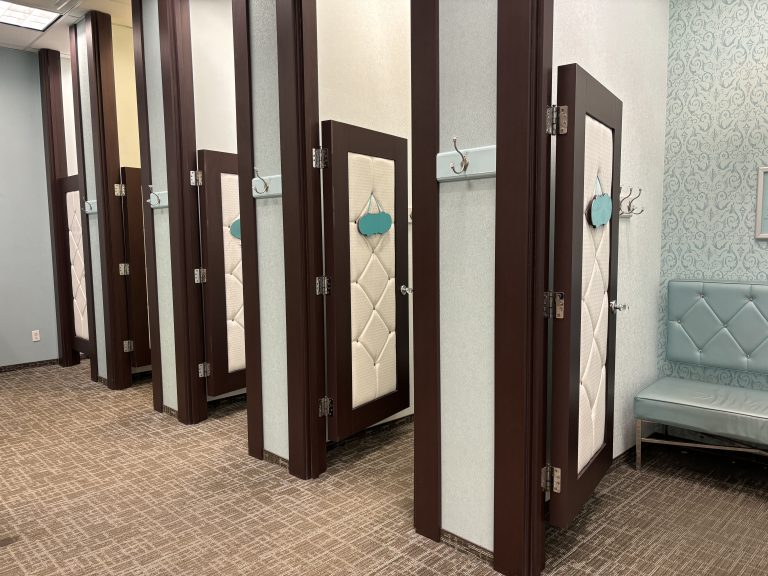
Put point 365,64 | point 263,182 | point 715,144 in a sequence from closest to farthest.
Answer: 1. point 263,182
2. point 715,144
3. point 365,64

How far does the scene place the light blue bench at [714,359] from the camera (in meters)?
2.75

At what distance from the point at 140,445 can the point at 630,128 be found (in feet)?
10.9

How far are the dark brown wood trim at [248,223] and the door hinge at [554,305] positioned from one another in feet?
5.67

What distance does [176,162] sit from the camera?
3695mm

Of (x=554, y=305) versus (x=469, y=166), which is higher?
(x=469, y=166)

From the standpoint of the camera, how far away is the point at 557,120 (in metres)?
1.94

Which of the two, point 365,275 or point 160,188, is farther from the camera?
point 160,188

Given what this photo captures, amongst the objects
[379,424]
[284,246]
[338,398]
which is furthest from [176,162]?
[379,424]

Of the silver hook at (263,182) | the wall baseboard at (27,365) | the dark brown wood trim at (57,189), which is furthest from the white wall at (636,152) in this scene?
the wall baseboard at (27,365)

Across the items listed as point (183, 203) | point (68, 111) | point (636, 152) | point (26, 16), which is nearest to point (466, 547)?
point (636, 152)

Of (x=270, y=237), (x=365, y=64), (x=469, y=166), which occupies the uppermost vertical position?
(x=365, y=64)

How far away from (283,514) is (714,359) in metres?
2.46

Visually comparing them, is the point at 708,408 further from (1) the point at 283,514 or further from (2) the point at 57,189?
(2) the point at 57,189

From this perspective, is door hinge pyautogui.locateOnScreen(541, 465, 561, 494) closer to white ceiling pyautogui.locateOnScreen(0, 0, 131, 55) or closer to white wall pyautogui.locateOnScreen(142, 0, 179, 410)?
white wall pyautogui.locateOnScreen(142, 0, 179, 410)
